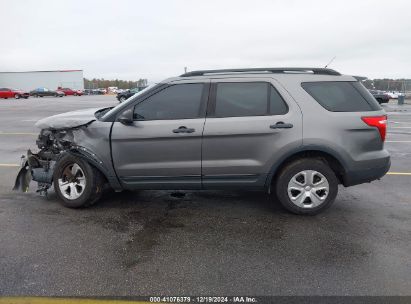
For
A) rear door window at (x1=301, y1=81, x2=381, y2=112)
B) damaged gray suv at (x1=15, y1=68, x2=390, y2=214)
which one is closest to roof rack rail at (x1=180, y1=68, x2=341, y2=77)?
damaged gray suv at (x1=15, y1=68, x2=390, y2=214)

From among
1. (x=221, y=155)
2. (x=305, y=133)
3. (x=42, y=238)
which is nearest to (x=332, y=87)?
(x=305, y=133)

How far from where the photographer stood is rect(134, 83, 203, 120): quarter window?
4465 millimetres

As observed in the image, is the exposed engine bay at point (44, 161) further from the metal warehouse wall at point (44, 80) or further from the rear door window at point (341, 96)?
the metal warehouse wall at point (44, 80)

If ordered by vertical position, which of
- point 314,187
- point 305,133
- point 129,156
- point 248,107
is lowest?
point 314,187

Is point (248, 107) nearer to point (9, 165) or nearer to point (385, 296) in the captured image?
point (385, 296)

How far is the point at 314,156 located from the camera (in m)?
4.47

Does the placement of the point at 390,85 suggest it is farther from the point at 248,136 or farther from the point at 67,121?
the point at 67,121

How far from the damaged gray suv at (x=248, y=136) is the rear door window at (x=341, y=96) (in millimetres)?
12

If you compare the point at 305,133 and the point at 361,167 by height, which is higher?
the point at 305,133

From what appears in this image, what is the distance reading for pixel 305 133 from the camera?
4289 millimetres

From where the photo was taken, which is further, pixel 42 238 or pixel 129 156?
pixel 129 156

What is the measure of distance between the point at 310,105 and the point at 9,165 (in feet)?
20.1

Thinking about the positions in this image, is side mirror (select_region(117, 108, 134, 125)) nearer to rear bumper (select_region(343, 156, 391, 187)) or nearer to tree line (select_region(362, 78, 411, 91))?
rear bumper (select_region(343, 156, 391, 187))

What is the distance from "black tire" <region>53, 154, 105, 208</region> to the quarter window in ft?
3.03
